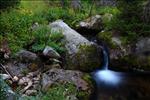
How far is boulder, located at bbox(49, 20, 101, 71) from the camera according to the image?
12195 millimetres

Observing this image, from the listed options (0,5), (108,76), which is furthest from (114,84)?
(0,5)

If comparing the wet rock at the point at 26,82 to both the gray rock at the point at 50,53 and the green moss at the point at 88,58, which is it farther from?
the green moss at the point at 88,58

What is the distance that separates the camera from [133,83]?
38.0 feet

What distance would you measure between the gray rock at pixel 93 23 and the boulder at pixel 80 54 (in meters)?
1.91

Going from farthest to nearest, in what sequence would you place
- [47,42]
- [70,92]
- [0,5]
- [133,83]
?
[0,5]
[47,42]
[133,83]
[70,92]

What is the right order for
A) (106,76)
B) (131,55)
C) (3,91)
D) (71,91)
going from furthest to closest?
(131,55) < (106,76) < (71,91) < (3,91)

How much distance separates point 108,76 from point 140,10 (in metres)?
2.72

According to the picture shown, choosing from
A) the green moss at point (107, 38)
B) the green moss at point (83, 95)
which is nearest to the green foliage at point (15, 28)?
the green moss at point (107, 38)

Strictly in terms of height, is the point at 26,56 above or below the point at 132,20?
below

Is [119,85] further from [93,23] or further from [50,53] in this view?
[93,23]

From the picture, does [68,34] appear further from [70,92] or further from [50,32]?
[70,92]

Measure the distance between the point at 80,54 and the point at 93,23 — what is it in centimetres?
316

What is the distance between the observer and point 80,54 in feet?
40.6

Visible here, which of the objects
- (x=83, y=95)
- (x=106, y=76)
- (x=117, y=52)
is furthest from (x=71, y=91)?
(x=117, y=52)
